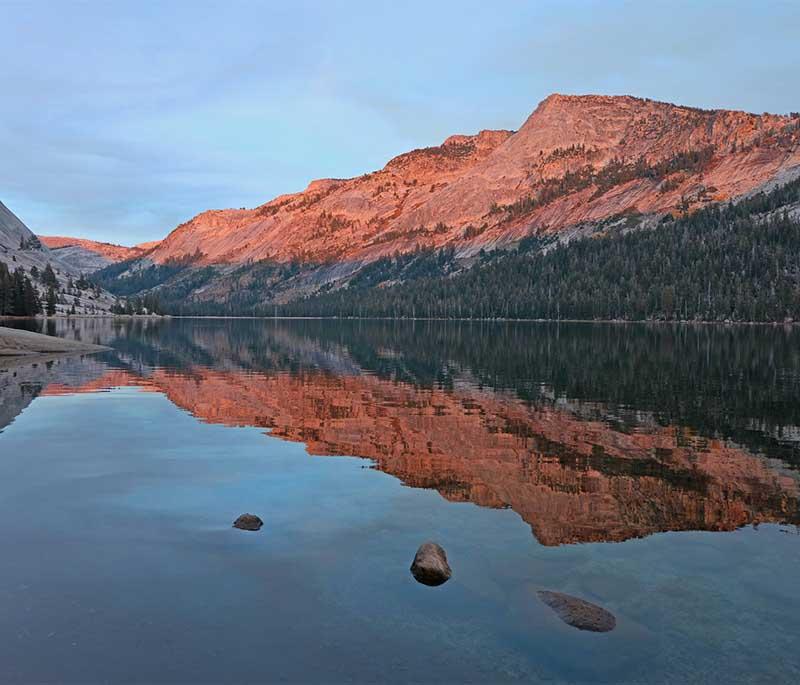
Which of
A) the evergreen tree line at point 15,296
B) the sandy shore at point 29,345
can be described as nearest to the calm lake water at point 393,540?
the sandy shore at point 29,345

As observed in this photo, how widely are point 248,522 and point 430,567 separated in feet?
21.8

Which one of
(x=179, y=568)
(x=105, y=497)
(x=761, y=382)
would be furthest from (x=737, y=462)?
(x=761, y=382)

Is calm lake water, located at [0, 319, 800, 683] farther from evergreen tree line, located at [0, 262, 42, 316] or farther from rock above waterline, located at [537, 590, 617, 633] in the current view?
evergreen tree line, located at [0, 262, 42, 316]

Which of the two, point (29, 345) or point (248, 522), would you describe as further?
point (29, 345)

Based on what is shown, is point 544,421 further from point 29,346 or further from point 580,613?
point 29,346

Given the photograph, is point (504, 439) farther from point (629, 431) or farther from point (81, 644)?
point (81, 644)

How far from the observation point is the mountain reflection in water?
23.9 meters

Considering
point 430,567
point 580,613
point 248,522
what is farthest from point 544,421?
point 580,613

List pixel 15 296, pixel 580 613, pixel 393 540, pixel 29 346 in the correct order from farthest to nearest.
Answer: pixel 15 296, pixel 29 346, pixel 393 540, pixel 580 613

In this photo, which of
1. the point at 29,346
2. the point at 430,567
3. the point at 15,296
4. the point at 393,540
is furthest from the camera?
the point at 15,296

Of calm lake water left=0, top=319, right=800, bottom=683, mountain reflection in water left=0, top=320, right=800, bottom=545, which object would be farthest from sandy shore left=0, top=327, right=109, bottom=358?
calm lake water left=0, top=319, right=800, bottom=683

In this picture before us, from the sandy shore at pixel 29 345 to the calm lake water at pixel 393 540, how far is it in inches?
1550

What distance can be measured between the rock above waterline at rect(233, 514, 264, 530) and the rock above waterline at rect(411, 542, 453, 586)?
5.68 metres

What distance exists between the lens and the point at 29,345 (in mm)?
81500
